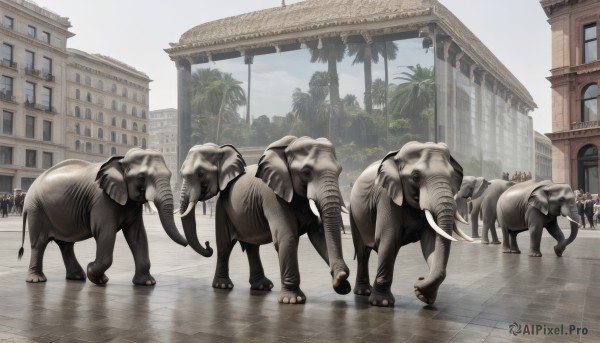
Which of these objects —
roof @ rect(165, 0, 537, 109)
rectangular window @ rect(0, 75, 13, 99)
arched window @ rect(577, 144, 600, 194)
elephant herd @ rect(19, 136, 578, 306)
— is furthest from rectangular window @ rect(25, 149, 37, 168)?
elephant herd @ rect(19, 136, 578, 306)

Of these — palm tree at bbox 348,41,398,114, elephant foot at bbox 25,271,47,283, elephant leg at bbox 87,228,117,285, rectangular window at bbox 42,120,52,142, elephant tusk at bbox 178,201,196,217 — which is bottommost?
elephant foot at bbox 25,271,47,283

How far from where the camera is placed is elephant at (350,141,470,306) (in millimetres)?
5520

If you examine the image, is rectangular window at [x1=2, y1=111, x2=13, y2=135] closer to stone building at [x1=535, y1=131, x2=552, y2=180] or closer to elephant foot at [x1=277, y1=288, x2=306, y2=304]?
elephant foot at [x1=277, y1=288, x2=306, y2=304]

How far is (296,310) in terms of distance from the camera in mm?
5844

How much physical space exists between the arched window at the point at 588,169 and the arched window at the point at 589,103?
6.97 feet

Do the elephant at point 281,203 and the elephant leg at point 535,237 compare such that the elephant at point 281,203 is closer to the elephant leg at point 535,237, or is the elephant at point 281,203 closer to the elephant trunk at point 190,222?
the elephant trunk at point 190,222

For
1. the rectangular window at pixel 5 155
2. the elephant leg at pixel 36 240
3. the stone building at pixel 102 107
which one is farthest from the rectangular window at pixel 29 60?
the elephant leg at pixel 36 240

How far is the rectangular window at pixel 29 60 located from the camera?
51656 mm

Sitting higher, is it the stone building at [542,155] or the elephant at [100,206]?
the stone building at [542,155]

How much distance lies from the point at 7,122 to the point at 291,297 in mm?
51280

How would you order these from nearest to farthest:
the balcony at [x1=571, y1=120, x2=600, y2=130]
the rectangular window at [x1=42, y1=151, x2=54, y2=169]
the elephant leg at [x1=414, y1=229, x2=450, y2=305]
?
the elephant leg at [x1=414, y1=229, x2=450, y2=305] < the balcony at [x1=571, y1=120, x2=600, y2=130] < the rectangular window at [x1=42, y1=151, x2=54, y2=169]

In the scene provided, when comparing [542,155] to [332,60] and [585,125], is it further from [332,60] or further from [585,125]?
[585,125]

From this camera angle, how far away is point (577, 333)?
502 centimetres

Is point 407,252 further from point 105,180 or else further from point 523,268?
point 105,180
